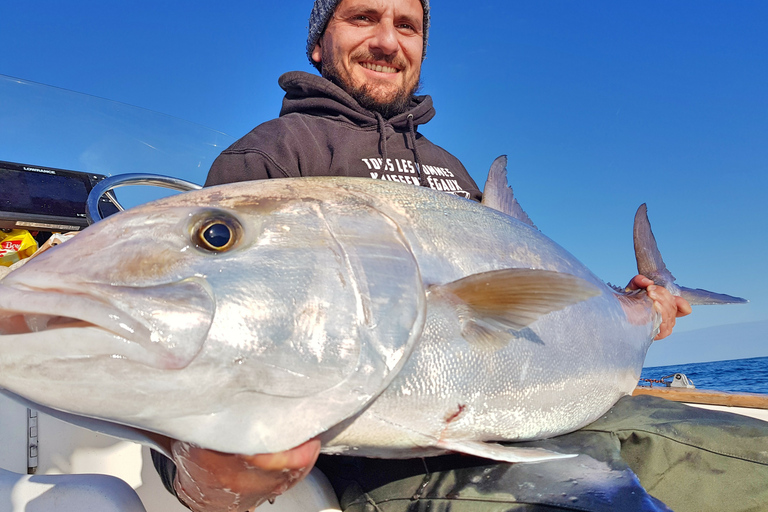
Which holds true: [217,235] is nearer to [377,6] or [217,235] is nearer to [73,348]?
[73,348]

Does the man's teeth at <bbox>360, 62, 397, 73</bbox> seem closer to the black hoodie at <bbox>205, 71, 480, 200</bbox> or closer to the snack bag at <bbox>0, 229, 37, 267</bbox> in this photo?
the black hoodie at <bbox>205, 71, 480, 200</bbox>

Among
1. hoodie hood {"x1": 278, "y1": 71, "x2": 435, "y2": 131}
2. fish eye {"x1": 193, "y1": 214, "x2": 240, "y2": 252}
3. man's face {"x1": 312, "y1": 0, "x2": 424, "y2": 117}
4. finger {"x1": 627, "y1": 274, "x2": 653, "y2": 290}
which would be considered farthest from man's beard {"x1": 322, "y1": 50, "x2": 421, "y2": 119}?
fish eye {"x1": 193, "y1": 214, "x2": 240, "y2": 252}

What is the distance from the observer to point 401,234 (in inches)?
51.4

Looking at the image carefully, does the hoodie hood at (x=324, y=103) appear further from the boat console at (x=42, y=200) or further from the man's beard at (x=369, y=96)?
the boat console at (x=42, y=200)

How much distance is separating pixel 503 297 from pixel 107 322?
93 cm

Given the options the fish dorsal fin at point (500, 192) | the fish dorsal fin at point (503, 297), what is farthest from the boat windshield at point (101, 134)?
the fish dorsal fin at point (503, 297)

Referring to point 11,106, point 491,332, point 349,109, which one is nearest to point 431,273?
point 491,332

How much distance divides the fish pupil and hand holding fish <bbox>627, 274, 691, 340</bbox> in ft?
7.90

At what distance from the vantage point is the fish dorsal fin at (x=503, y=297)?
4.16 feet

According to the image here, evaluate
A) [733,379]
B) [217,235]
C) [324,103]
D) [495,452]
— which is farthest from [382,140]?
[733,379]

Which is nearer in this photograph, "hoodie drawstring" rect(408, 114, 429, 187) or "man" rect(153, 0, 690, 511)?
"man" rect(153, 0, 690, 511)

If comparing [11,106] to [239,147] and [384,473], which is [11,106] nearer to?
Result: [239,147]

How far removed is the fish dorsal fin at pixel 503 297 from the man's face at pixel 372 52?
2075 millimetres

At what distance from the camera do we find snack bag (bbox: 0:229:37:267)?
310cm
